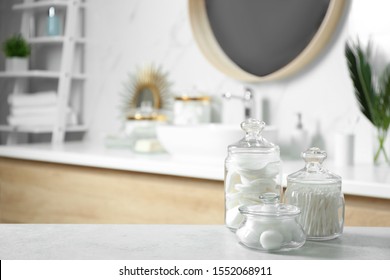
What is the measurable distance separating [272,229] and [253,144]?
210mm

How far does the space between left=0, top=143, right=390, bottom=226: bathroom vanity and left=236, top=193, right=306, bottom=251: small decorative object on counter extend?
0.97m

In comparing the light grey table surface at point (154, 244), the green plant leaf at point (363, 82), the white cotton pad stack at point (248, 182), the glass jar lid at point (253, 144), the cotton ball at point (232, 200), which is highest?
the green plant leaf at point (363, 82)

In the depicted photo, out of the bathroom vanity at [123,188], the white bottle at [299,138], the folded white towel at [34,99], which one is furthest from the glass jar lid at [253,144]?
the folded white towel at [34,99]

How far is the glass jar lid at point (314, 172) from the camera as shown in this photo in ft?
3.84

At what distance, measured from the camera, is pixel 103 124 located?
3.52 m

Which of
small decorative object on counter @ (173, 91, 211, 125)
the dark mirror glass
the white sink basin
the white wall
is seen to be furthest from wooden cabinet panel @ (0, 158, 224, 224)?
the dark mirror glass

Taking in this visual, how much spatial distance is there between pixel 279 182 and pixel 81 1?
2.60 meters

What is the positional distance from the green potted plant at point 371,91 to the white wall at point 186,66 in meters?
0.07

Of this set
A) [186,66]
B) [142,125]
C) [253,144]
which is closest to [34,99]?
[142,125]

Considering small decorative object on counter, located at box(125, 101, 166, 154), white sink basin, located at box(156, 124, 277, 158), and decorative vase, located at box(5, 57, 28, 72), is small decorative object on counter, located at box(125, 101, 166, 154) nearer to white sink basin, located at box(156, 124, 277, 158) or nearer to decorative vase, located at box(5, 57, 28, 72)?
white sink basin, located at box(156, 124, 277, 158)

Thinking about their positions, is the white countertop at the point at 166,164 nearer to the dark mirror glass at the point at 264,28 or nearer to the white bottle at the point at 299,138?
the white bottle at the point at 299,138

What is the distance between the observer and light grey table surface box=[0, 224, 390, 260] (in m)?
1.05

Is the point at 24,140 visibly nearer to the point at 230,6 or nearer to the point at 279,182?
the point at 230,6
